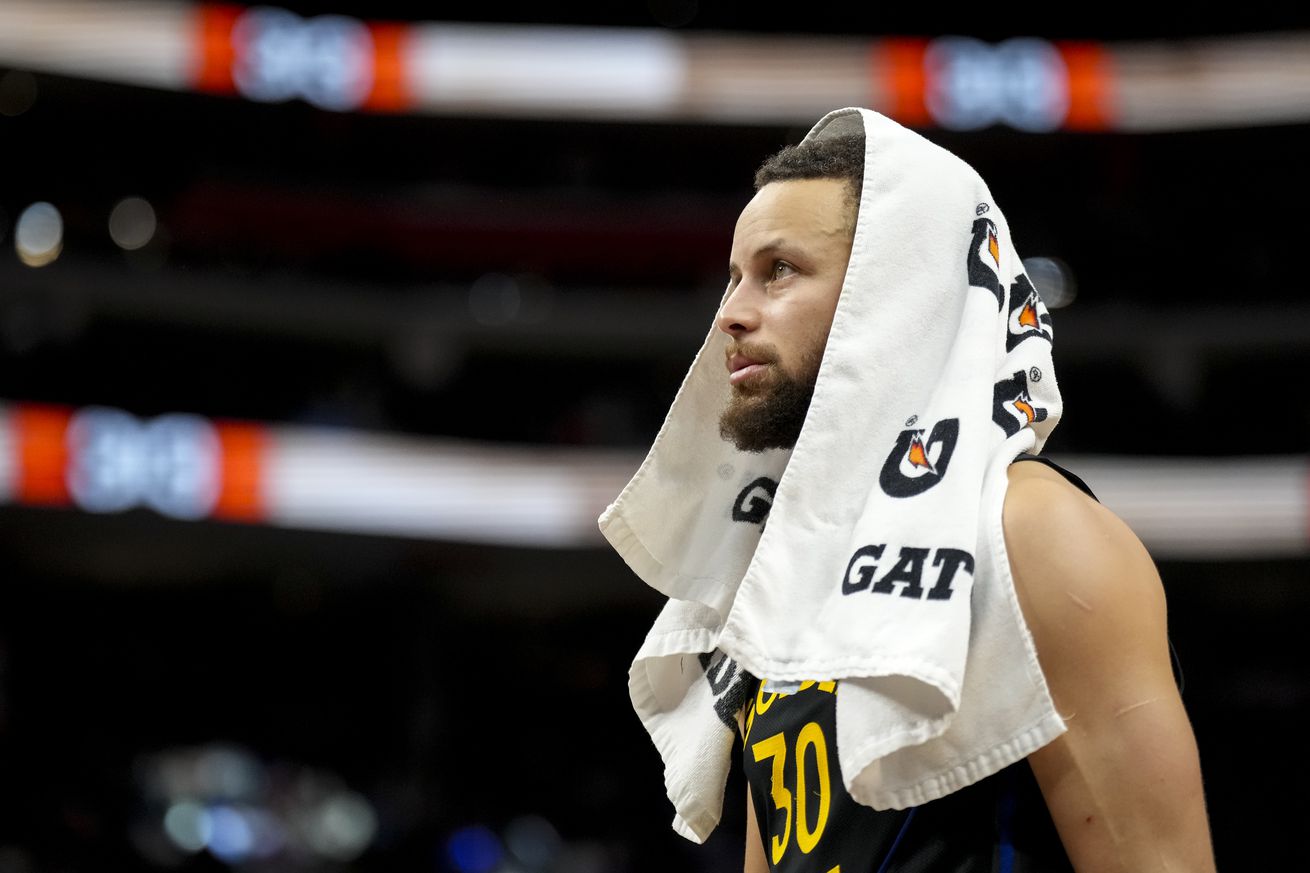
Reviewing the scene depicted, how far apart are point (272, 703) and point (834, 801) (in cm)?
1214

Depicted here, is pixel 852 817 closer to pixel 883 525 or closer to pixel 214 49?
pixel 883 525

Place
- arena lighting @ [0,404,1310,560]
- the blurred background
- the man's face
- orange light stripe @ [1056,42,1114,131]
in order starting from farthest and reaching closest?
orange light stripe @ [1056,42,1114,131] → the blurred background → arena lighting @ [0,404,1310,560] → the man's face

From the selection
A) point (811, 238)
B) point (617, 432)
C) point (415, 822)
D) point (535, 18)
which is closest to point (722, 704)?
point (811, 238)

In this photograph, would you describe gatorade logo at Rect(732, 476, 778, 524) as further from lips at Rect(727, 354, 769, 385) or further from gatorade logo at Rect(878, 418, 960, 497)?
gatorade logo at Rect(878, 418, 960, 497)

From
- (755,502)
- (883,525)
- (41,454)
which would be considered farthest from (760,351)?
(41,454)

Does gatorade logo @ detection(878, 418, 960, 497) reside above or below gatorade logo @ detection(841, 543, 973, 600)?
above

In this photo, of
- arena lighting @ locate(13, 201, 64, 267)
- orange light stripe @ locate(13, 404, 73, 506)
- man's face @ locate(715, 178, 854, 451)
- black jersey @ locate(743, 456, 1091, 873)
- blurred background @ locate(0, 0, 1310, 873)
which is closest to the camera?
black jersey @ locate(743, 456, 1091, 873)

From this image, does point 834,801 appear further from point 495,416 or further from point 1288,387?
point 1288,387

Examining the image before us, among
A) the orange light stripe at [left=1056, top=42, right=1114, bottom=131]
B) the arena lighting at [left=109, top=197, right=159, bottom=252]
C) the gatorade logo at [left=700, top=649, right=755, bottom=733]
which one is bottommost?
the arena lighting at [left=109, top=197, right=159, bottom=252]

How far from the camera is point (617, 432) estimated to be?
13094 mm

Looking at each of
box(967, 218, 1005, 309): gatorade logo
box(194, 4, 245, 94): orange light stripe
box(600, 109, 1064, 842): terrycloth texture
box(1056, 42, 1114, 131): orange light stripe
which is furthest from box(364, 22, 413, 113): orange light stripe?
box(967, 218, 1005, 309): gatorade logo

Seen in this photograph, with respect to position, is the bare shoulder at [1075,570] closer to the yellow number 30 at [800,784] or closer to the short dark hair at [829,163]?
the yellow number 30 at [800,784]

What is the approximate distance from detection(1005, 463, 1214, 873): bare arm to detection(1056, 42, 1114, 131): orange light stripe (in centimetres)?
1391

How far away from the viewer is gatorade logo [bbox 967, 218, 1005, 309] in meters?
1.67
